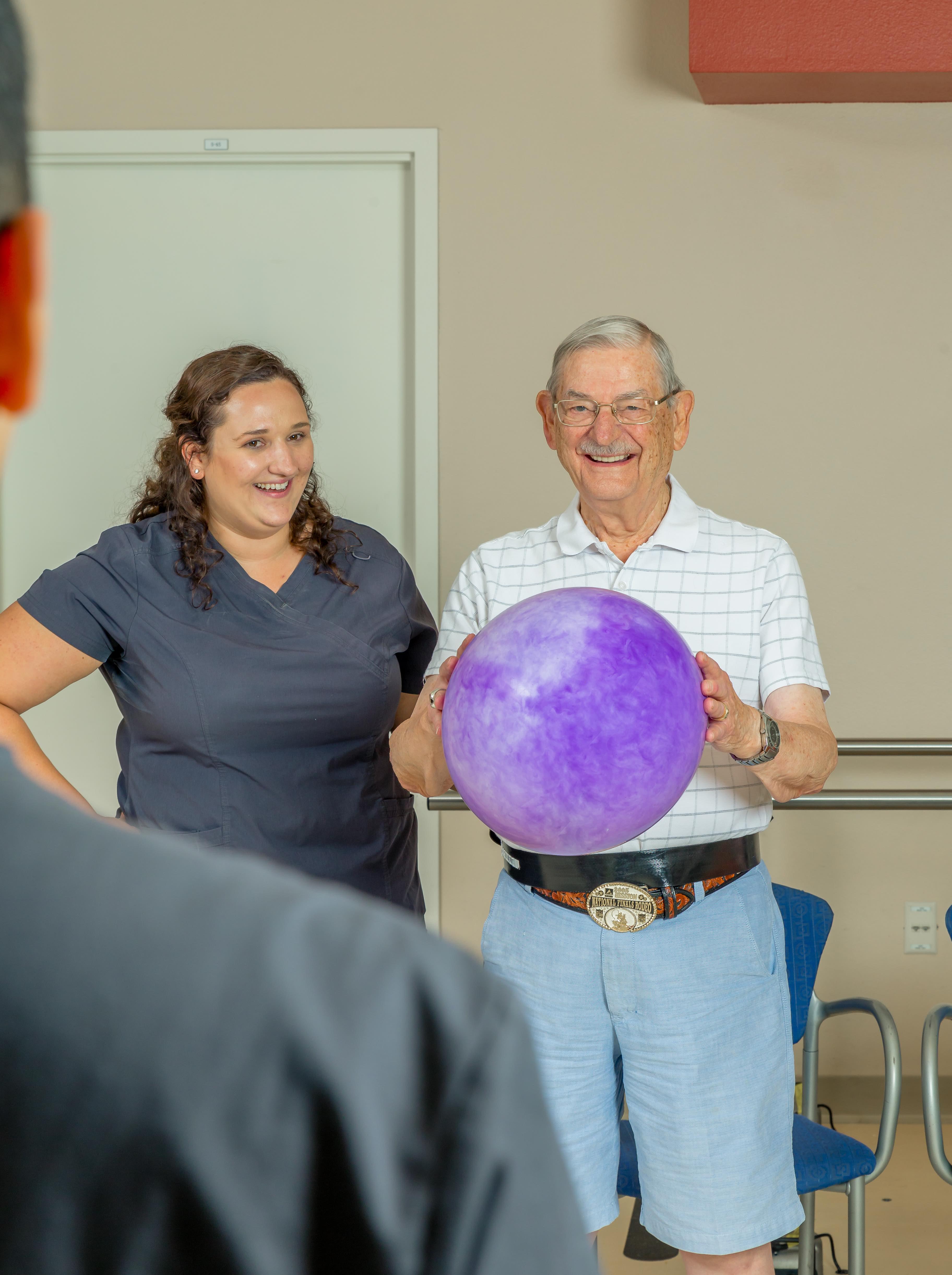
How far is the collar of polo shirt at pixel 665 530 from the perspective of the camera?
5.24 feet

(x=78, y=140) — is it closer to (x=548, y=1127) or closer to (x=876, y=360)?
(x=876, y=360)

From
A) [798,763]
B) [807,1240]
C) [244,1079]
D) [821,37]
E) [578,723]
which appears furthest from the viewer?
[821,37]

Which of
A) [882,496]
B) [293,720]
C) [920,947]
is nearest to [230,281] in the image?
[293,720]

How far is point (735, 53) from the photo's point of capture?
2.53 metres

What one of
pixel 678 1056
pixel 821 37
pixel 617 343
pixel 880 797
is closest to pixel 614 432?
pixel 617 343

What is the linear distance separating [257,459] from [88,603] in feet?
1.17

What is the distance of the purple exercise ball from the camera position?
4.02 ft

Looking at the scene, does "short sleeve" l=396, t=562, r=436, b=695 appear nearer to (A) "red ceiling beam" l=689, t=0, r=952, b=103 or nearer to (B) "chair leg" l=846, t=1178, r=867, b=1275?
(B) "chair leg" l=846, t=1178, r=867, b=1275

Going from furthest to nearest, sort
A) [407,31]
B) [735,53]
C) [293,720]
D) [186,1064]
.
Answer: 1. [407,31]
2. [735,53]
3. [293,720]
4. [186,1064]

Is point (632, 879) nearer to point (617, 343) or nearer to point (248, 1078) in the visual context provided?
point (617, 343)

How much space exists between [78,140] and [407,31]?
0.84m

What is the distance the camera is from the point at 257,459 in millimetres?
1881

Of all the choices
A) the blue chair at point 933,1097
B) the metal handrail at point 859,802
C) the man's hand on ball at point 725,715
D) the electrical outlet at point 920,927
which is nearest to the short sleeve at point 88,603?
the metal handrail at point 859,802

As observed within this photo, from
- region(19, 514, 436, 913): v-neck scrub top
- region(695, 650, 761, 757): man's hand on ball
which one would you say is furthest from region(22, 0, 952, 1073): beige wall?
region(695, 650, 761, 757): man's hand on ball
